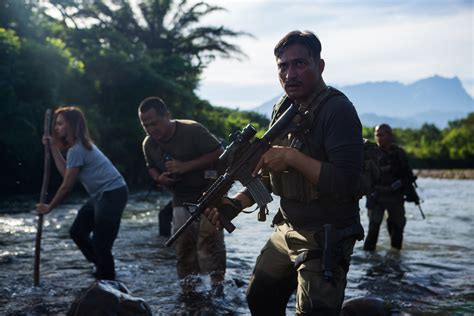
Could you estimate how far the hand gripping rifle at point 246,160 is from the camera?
332cm

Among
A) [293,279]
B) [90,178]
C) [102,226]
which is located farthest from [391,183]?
[293,279]

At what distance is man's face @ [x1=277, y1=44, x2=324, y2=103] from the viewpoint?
328 cm

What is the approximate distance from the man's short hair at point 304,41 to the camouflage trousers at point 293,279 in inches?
42.9

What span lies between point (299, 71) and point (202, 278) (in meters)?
3.60

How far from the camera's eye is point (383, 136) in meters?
8.82

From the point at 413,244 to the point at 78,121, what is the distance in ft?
26.0

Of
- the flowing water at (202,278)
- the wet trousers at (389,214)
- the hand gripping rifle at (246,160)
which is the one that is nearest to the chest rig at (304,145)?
the hand gripping rifle at (246,160)

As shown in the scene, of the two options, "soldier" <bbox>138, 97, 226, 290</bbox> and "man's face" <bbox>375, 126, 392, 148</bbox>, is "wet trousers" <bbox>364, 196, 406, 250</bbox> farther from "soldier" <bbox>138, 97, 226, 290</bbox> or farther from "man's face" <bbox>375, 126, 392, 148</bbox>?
"soldier" <bbox>138, 97, 226, 290</bbox>

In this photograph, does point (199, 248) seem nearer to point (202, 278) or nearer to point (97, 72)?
point (202, 278)

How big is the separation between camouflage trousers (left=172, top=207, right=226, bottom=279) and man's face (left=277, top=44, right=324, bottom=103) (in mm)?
2885

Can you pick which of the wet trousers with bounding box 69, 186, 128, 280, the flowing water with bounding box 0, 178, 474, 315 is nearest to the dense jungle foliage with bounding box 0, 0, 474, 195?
the flowing water with bounding box 0, 178, 474, 315

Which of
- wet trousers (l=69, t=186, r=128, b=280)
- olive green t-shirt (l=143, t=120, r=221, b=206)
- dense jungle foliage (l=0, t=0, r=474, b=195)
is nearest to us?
olive green t-shirt (l=143, t=120, r=221, b=206)

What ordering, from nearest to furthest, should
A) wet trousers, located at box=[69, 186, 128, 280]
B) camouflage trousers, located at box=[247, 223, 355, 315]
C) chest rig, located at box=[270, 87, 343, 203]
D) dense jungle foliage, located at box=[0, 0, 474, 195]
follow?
1. camouflage trousers, located at box=[247, 223, 355, 315]
2. chest rig, located at box=[270, 87, 343, 203]
3. wet trousers, located at box=[69, 186, 128, 280]
4. dense jungle foliage, located at box=[0, 0, 474, 195]

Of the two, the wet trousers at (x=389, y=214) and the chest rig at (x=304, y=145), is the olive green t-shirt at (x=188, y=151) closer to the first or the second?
the chest rig at (x=304, y=145)
